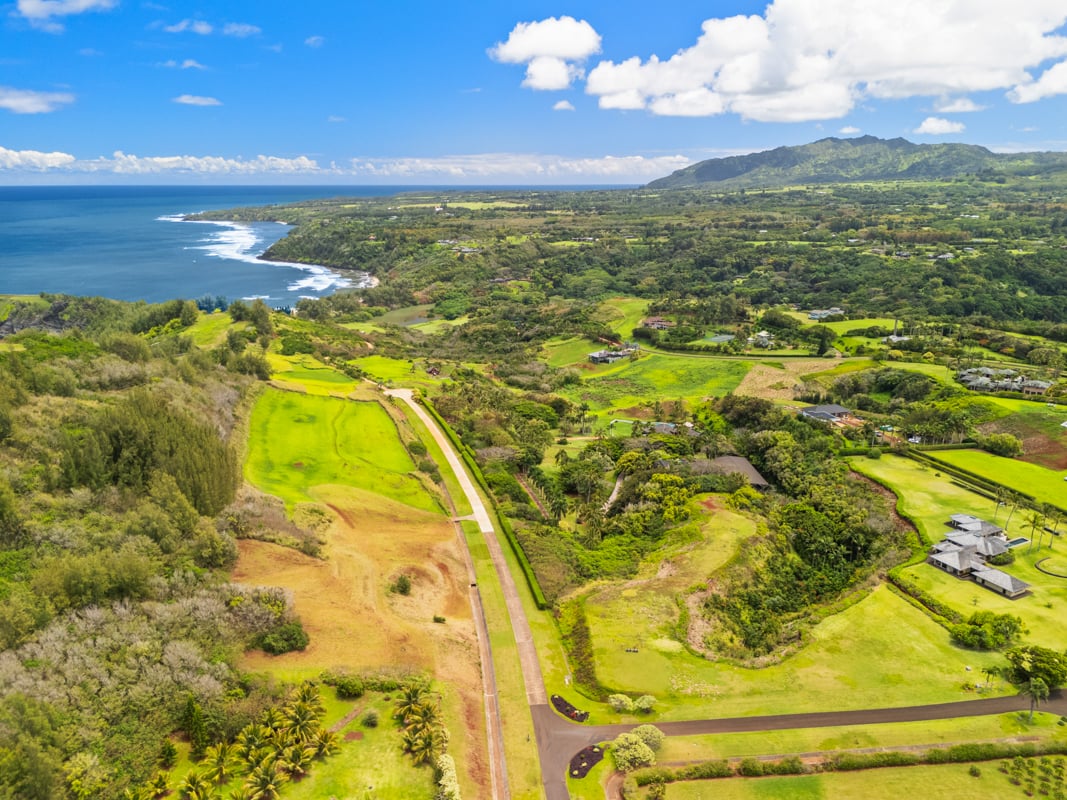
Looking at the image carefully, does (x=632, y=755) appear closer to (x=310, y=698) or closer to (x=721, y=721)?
(x=721, y=721)

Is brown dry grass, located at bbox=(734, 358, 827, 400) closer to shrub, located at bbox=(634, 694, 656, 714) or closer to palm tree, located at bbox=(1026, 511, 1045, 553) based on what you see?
palm tree, located at bbox=(1026, 511, 1045, 553)

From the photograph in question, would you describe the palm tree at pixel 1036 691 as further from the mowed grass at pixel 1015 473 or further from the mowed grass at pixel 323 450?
the mowed grass at pixel 323 450

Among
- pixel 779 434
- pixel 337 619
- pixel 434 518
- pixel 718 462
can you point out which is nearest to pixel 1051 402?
pixel 779 434

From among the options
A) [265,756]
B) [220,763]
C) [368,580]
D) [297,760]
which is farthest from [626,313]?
[220,763]

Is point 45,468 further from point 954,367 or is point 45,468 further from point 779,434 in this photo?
point 954,367

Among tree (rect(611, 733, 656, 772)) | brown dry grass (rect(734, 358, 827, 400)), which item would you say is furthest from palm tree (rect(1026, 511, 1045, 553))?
brown dry grass (rect(734, 358, 827, 400))

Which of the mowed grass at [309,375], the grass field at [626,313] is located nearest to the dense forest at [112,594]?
the mowed grass at [309,375]
